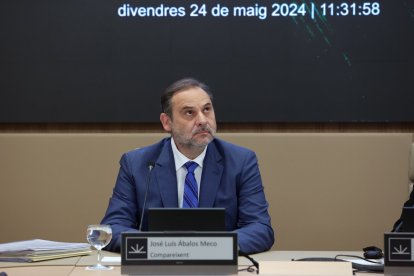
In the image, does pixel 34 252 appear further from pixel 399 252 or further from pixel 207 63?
pixel 207 63

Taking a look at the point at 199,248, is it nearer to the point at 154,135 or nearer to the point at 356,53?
the point at 154,135

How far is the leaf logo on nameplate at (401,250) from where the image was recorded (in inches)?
88.2

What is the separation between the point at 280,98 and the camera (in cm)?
436

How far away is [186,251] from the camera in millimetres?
2258

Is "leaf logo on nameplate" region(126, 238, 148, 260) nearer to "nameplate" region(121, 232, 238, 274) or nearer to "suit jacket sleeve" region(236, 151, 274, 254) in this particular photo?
"nameplate" region(121, 232, 238, 274)

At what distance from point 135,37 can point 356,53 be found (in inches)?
53.0

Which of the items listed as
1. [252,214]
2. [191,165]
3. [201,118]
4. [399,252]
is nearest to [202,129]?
[201,118]

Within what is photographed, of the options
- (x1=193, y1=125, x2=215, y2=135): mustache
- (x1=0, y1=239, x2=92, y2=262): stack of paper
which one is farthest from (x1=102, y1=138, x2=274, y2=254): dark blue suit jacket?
(x1=0, y1=239, x2=92, y2=262): stack of paper

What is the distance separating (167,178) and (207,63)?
1.29 metres

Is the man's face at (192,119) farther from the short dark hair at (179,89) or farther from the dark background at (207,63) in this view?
the dark background at (207,63)

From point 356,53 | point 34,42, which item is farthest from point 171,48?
point 356,53

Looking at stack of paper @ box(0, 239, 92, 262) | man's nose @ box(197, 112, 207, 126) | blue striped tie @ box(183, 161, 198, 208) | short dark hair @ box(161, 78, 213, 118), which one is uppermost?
short dark hair @ box(161, 78, 213, 118)

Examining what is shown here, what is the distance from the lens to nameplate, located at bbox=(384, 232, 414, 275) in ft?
7.35

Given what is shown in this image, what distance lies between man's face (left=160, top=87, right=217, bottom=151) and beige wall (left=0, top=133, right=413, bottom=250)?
3.01 ft
